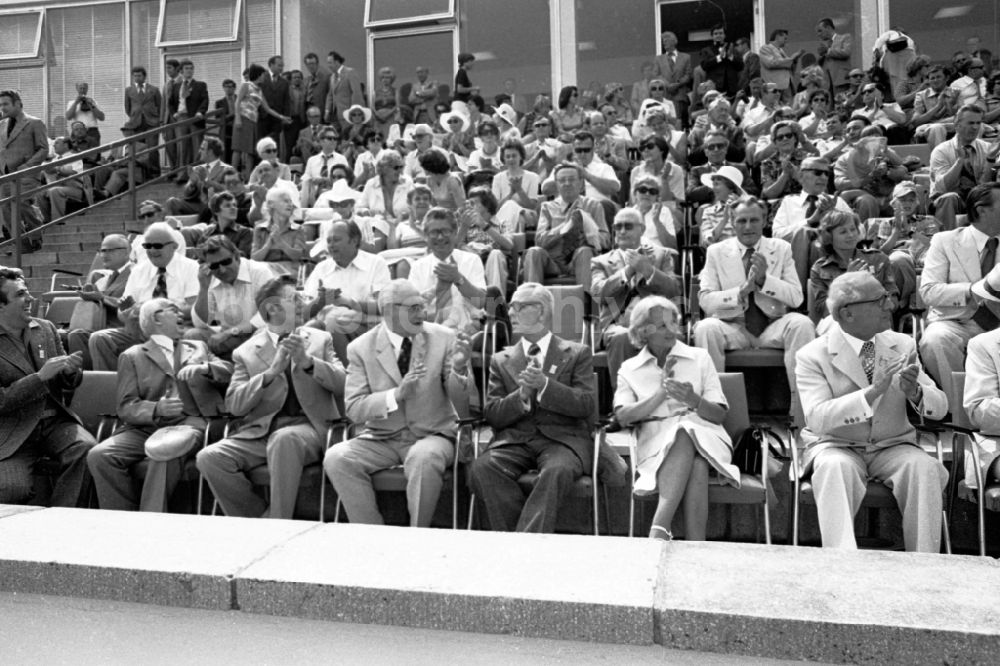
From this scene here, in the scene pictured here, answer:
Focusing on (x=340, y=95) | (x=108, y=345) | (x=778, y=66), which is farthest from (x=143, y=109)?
(x=778, y=66)

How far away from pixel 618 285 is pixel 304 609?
409 cm

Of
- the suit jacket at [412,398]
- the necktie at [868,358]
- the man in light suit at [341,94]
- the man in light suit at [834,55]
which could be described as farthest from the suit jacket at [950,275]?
the man in light suit at [341,94]

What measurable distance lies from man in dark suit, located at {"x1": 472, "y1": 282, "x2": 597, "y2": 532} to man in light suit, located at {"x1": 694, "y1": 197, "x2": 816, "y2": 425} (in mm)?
1262

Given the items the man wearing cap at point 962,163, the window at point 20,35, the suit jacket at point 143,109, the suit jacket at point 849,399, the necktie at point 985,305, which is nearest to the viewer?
the suit jacket at point 849,399

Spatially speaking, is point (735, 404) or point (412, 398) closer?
point (735, 404)

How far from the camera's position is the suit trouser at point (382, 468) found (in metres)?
4.43

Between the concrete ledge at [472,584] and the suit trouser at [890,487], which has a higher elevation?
the concrete ledge at [472,584]

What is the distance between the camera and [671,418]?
4301 millimetres

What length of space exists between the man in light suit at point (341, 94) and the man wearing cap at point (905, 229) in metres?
8.35

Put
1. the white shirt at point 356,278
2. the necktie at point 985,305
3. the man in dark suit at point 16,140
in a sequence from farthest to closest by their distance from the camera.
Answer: the man in dark suit at point 16,140 < the white shirt at point 356,278 < the necktie at point 985,305

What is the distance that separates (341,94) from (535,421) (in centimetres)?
970

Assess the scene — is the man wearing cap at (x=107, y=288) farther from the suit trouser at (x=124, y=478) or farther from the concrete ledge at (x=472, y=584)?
the concrete ledge at (x=472, y=584)

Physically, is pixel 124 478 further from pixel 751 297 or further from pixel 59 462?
pixel 751 297

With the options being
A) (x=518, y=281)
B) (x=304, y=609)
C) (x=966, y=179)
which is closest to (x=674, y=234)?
(x=518, y=281)
